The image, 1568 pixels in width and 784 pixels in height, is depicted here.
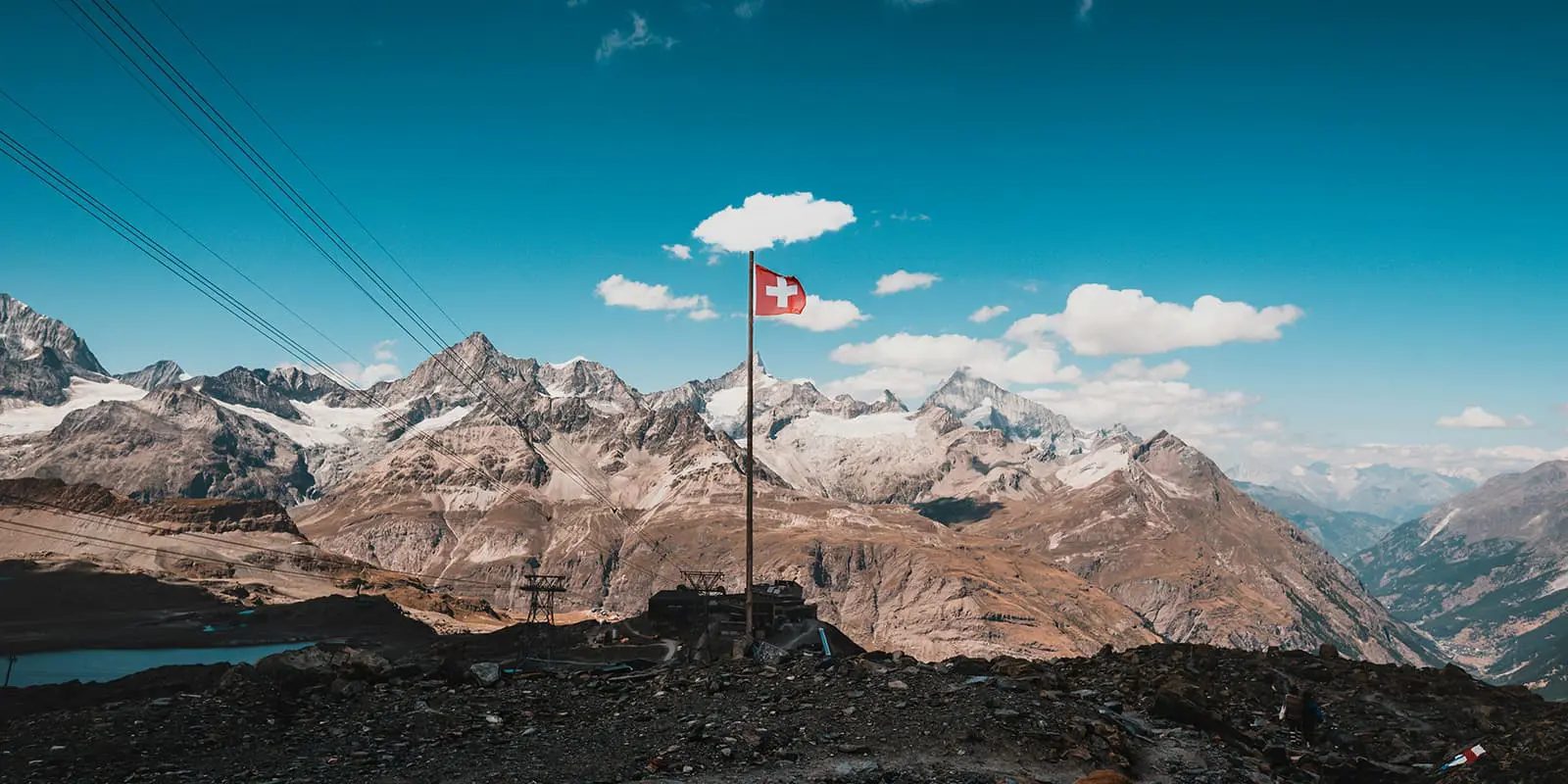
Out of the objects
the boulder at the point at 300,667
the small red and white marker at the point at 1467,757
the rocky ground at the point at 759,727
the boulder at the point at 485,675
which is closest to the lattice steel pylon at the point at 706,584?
the boulder at the point at 300,667

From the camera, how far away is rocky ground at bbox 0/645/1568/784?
16.1 metres

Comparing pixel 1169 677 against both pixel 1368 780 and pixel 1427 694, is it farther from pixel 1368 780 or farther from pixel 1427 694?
pixel 1427 694

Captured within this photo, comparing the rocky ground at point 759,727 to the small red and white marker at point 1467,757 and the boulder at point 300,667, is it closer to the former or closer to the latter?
the boulder at point 300,667

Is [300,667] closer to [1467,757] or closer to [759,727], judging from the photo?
[759,727]

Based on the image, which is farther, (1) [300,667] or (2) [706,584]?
(2) [706,584]

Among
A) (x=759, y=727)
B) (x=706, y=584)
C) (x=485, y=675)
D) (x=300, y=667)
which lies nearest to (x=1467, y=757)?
(x=759, y=727)

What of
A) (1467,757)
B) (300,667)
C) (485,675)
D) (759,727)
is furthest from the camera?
(300,667)

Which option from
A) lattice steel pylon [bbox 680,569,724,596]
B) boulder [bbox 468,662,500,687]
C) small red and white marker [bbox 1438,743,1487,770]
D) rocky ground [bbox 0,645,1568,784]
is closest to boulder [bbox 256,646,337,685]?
rocky ground [bbox 0,645,1568,784]

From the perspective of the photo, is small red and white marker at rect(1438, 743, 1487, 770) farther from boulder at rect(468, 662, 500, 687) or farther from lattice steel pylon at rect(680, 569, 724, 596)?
lattice steel pylon at rect(680, 569, 724, 596)

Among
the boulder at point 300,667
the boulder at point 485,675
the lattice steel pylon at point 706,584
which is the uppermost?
the boulder at point 300,667

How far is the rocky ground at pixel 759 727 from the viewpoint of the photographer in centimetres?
1606

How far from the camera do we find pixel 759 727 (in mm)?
18406

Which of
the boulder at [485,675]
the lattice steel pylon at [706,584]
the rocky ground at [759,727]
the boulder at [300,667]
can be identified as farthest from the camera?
the lattice steel pylon at [706,584]

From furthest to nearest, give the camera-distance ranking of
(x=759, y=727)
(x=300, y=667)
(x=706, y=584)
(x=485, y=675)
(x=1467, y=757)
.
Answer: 1. (x=706, y=584)
2. (x=300, y=667)
3. (x=485, y=675)
4. (x=1467, y=757)
5. (x=759, y=727)
